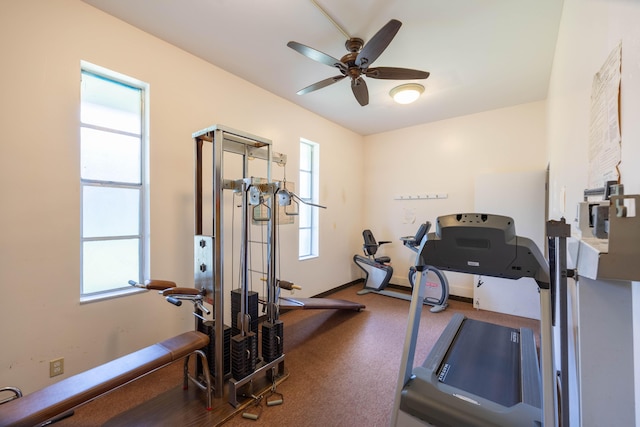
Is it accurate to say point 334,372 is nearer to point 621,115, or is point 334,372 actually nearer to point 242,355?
point 242,355

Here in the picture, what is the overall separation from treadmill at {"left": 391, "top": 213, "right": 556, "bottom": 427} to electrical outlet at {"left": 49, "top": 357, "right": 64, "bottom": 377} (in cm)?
246

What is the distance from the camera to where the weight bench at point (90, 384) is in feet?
4.30

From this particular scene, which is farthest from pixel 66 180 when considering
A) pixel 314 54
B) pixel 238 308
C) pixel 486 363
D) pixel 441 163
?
pixel 441 163

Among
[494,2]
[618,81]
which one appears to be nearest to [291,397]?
[618,81]

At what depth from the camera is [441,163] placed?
4773 millimetres

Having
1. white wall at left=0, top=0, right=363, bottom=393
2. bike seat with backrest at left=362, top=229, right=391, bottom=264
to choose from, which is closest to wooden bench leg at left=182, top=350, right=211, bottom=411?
white wall at left=0, top=0, right=363, bottom=393

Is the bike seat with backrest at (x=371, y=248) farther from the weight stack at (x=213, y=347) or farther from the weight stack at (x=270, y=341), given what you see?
the weight stack at (x=213, y=347)

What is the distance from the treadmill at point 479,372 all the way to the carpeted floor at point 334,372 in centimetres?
52

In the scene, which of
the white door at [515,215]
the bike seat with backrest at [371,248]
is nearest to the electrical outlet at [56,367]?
the bike seat with backrest at [371,248]

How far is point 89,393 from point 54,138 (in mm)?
1815

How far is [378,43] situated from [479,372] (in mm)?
2667

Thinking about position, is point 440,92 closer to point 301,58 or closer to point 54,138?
point 301,58

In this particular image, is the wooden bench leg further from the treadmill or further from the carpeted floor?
the treadmill

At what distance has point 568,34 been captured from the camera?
1926 mm
